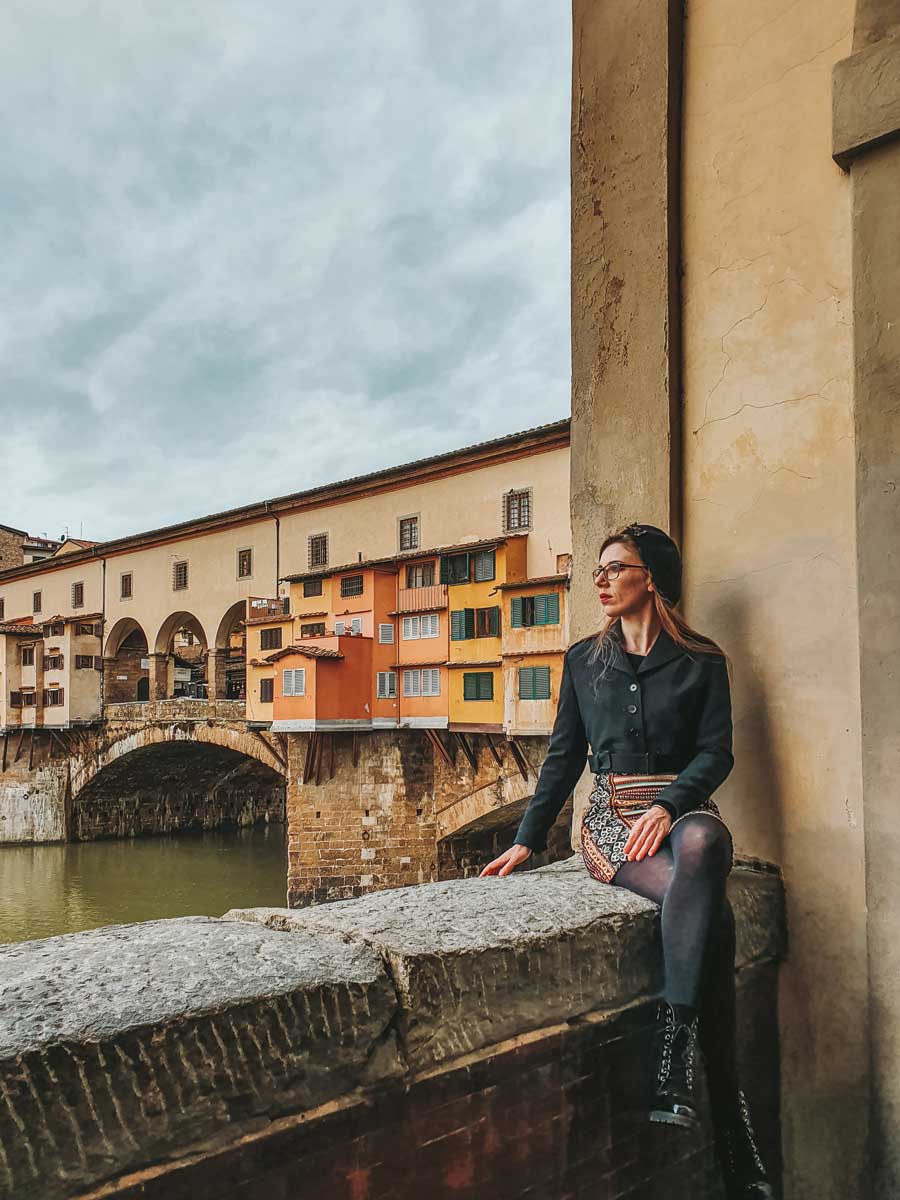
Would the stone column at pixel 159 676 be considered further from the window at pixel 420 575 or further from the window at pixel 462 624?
the window at pixel 462 624

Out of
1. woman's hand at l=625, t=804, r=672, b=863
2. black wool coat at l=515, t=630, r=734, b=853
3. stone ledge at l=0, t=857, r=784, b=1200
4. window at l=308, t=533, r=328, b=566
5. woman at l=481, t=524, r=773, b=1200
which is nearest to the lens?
stone ledge at l=0, t=857, r=784, b=1200

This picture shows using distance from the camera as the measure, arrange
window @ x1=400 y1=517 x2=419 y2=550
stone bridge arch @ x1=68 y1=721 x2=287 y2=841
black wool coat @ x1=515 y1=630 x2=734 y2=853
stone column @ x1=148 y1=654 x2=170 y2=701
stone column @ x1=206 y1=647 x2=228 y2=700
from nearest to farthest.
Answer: black wool coat @ x1=515 y1=630 x2=734 y2=853 < window @ x1=400 y1=517 x2=419 y2=550 < stone bridge arch @ x1=68 y1=721 x2=287 y2=841 < stone column @ x1=206 y1=647 x2=228 y2=700 < stone column @ x1=148 y1=654 x2=170 y2=701

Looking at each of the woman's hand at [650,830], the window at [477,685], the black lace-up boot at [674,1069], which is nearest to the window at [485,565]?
the window at [477,685]

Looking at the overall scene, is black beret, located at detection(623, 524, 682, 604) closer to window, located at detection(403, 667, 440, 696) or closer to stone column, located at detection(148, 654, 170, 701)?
window, located at detection(403, 667, 440, 696)

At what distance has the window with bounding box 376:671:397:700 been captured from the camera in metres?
19.1

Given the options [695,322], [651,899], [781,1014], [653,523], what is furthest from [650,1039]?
[695,322]

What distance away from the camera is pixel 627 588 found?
2.09 metres

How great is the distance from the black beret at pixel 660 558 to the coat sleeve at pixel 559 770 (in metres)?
0.29

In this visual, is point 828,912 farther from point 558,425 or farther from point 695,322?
point 558,425

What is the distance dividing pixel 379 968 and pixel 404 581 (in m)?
18.1

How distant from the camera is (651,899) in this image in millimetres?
→ 1847

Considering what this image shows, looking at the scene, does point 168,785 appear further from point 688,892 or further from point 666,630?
point 688,892

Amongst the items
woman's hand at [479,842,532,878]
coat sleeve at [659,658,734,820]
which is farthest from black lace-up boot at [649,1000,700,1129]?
woman's hand at [479,842,532,878]

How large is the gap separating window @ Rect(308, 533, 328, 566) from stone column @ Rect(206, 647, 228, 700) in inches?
169
